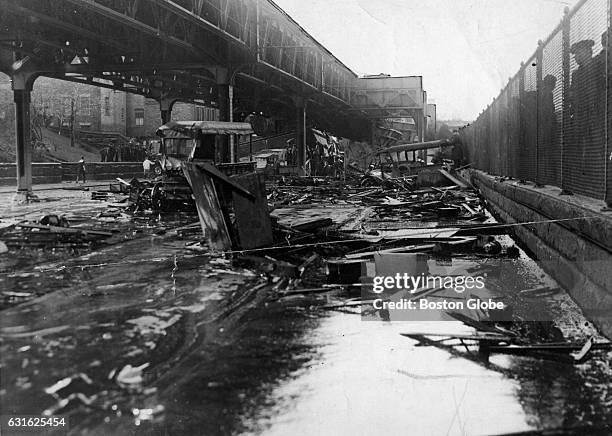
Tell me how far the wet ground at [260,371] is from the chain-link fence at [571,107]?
160 cm

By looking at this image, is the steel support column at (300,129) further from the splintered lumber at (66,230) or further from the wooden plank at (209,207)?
the wooden plank at (209,207)

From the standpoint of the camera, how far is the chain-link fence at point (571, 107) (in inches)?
238

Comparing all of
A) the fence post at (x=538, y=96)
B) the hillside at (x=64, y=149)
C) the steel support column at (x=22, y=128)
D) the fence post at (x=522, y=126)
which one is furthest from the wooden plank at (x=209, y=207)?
the hillside at (x=64, y=149)

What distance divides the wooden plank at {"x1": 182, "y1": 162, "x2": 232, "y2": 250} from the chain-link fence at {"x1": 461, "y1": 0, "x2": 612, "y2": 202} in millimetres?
4457

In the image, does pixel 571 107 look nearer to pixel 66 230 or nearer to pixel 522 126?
pixel 522 126

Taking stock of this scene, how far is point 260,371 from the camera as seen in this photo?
368 centimetres

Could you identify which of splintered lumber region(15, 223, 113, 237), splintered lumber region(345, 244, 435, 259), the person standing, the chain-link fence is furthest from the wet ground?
the person standing

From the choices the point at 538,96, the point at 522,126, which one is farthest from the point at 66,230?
the point at 522,126

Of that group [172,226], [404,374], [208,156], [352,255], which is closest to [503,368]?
[404,374]

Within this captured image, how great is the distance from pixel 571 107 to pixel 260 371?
5738mm

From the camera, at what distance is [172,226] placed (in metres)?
12.6

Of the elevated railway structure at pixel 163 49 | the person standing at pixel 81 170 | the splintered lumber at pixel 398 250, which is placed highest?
the elevated railway structure at pixel 163 49

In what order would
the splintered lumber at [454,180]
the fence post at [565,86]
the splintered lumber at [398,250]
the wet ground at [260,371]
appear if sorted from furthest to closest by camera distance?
the splintered lumber at [454,180], the fence post at [565,86], the splintered lumber at [398,250], the wet ground at [260,371]

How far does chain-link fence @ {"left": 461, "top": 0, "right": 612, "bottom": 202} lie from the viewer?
6.04 metres
